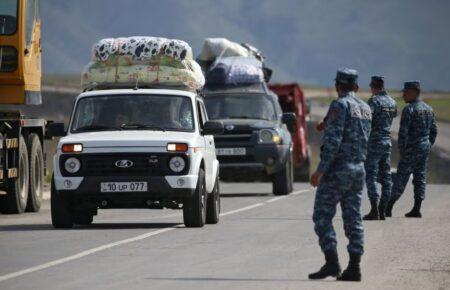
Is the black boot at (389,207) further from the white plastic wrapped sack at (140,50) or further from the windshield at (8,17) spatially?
the windshield at (8,17)

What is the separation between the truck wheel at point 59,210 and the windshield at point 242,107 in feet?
38.1

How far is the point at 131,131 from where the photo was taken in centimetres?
2119

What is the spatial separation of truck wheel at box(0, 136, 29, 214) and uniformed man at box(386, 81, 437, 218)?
547 cm

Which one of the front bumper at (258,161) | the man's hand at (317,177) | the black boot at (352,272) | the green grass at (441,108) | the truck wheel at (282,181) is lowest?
the green grass at (441,108)

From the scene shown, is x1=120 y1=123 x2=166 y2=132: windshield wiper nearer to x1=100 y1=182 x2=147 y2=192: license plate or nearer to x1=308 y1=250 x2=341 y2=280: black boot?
x1=100 y1=182 x2=147 y2=192: license plate

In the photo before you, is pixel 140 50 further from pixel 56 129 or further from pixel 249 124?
pixel 249 124

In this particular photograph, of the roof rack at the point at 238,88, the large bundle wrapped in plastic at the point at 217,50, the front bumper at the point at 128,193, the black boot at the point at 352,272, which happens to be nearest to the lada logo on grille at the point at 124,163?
the front bumper at the point at 128,193

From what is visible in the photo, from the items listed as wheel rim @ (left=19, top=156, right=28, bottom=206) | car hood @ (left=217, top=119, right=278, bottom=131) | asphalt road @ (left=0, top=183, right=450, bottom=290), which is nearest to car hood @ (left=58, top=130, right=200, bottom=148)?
asphalt road @ (left=0, top=183, right=450, bottom=290)

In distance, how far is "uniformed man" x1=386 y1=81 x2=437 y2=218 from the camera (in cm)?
2370

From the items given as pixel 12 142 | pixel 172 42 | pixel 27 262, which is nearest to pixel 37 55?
pixel 12 142

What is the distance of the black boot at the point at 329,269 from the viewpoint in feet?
48.0

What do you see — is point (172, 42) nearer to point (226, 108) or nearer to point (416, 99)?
point (416, 99)

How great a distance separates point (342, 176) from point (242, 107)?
1792cm

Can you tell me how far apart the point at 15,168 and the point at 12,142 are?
405 mm
